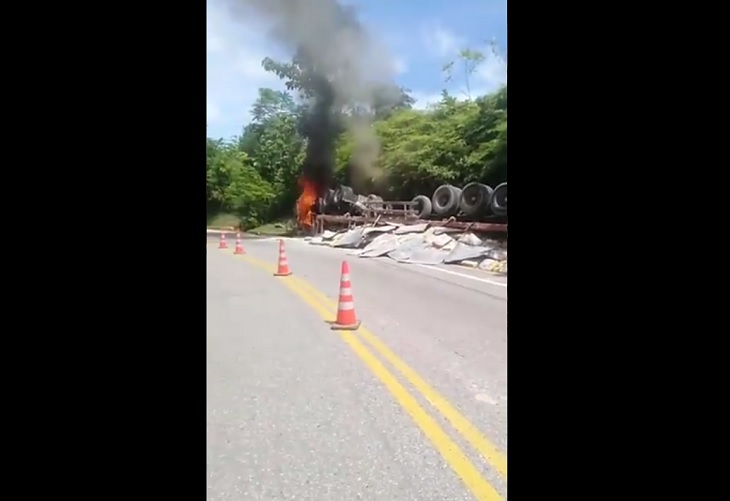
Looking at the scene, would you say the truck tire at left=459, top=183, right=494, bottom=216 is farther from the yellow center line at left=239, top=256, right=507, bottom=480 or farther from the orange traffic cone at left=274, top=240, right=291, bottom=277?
the yellow center line at left=239, top=256, right=507, bottom=480

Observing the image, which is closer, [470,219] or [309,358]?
[309,358]

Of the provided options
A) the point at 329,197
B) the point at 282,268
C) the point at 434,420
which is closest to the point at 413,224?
the point at 329,197

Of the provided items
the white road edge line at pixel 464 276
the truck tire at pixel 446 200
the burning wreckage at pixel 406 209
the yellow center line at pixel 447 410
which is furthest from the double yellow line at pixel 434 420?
the truck tire at pixel 446 200

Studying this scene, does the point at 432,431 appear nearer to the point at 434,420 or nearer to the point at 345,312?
the point at 434,420

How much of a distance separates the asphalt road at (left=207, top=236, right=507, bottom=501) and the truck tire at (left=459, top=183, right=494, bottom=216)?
211cm

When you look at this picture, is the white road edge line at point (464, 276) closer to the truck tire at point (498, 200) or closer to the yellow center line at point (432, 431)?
the truck tire at point (498, 200)

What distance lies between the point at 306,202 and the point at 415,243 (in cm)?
212

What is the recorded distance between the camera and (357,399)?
7.92ft

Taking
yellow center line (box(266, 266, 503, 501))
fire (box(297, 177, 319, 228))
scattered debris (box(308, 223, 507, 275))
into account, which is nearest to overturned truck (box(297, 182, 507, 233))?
fire (box(297, 177, 319, 228))

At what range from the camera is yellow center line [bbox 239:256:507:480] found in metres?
1.84
